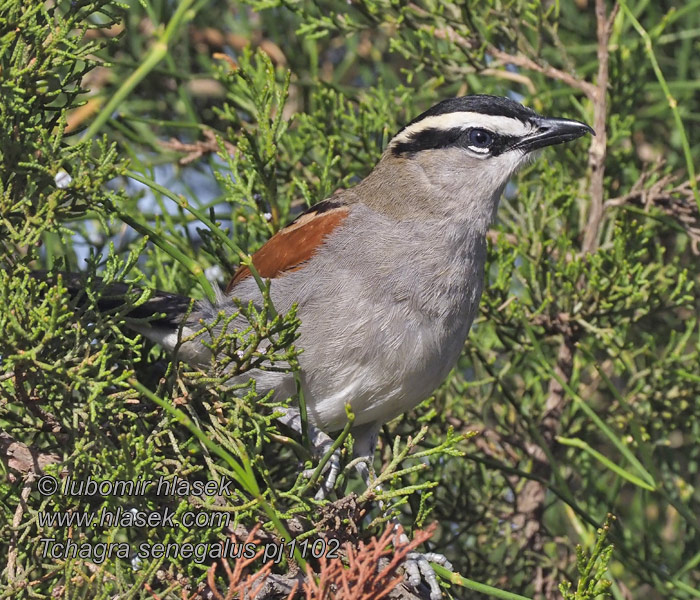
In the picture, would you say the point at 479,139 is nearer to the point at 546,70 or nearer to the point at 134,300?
the point at 546,70

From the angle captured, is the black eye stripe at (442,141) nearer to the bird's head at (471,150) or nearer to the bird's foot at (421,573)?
the bird's head at (471,150)

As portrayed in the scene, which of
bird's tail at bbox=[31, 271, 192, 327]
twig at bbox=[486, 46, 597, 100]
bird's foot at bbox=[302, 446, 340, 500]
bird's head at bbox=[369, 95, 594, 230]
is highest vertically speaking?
twig at bbox=[486, 46, 597, 100]

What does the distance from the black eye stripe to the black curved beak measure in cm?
6

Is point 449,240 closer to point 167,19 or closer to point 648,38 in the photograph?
point 648,38

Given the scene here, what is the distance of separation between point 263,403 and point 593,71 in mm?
3158

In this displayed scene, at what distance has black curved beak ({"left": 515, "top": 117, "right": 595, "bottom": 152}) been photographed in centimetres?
384

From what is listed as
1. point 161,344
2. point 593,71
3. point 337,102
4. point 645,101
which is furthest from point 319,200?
point 645,101

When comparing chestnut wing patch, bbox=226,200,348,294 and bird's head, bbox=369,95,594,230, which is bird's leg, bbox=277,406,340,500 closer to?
chestnut wing patch, bbox=226,200,348,294

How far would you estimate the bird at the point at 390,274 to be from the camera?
349 cm

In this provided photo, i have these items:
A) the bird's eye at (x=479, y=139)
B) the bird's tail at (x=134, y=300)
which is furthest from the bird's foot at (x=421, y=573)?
the bird's eye at (x=479, y=139)

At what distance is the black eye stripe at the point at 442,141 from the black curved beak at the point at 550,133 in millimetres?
63

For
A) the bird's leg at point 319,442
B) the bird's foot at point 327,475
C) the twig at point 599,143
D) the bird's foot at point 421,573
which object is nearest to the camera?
the bird's foot at point 421,573

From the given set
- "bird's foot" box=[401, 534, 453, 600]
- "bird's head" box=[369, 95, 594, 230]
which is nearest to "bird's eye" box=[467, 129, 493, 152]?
"bird's head" box=[369, 95, 594, 230]

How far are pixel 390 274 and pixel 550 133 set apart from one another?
0.98 metres
